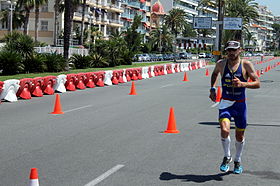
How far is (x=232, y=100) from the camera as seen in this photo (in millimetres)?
7199

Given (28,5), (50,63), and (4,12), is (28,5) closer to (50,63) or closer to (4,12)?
(4,12)

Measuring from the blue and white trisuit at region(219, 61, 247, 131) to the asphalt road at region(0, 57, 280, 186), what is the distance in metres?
0.84

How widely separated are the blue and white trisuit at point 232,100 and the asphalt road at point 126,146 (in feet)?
2.74

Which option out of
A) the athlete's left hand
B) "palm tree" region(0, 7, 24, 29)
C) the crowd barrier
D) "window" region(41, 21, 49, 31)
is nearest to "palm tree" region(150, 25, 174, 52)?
"window" region(41, 21, 49, 31)

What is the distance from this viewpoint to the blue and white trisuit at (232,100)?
23.5 feet

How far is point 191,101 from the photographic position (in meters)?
18.2

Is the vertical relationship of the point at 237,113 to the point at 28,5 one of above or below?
below

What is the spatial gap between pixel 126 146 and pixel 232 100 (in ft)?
9.10

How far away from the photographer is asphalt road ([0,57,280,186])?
6.98m

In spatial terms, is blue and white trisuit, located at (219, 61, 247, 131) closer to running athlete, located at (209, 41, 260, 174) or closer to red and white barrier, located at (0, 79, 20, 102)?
running athlete, located at (209, 41, 260, 174)

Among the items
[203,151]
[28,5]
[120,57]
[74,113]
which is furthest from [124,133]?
[28,5]

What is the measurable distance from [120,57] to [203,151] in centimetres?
3969

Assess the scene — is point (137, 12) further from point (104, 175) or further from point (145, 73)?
point (104, 175)

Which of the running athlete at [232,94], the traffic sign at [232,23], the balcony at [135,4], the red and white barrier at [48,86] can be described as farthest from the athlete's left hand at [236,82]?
the balcony at [135,4]
